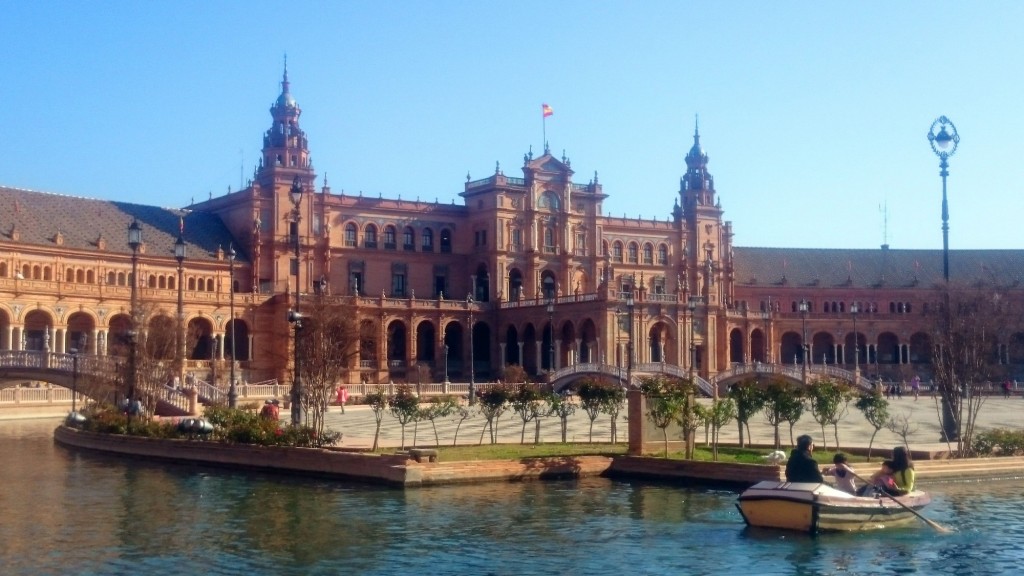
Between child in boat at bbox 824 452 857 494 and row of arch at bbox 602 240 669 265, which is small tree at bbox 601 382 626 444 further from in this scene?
row of arch at bbox 602 240 669 265

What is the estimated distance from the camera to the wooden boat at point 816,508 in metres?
22.7

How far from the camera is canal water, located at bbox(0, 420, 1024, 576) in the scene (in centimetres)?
2017

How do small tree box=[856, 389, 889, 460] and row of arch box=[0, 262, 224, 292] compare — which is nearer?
small tree box=[856, 389, 889, 460]

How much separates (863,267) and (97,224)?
235ft

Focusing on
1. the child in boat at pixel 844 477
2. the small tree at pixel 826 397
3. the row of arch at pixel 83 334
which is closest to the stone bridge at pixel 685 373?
the row of arch at pixel 83 334

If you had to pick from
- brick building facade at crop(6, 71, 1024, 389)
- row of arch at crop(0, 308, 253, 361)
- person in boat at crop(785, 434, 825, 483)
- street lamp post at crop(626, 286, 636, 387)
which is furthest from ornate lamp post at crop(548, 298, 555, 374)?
person in boat at crop(785, 434, 825, 483)

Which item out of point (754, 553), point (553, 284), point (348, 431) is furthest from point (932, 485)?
point (553, 284)

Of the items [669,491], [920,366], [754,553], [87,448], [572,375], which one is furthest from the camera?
[920,366]

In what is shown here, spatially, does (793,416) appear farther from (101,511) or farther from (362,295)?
(362,295)

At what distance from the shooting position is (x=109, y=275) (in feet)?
272

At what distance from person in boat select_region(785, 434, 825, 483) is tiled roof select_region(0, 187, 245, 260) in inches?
2515

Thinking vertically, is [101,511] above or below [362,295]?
below

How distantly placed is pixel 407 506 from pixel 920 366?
92.0m

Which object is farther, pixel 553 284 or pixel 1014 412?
pixel 553 284
